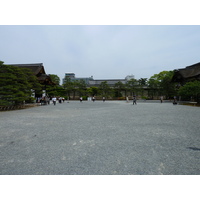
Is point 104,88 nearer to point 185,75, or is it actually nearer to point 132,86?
point 132,86

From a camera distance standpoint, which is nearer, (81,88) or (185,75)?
(185,75)

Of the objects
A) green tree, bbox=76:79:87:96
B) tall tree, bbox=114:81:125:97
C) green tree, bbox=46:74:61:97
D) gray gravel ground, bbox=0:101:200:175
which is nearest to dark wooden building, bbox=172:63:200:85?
tall tree, bbox=114:81:125:97

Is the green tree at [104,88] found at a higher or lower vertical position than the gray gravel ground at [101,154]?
higher

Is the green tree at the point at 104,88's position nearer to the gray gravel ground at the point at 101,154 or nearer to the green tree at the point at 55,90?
the green tree at the point at 55,90

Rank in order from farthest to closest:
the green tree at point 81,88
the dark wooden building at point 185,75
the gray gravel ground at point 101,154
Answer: the green tree at point 81,88 → the dark wooden building at point 185,75 → the gray gravel ground at point 101,154

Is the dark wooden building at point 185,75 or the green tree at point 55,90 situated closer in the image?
the dark wooden building at point 185,75

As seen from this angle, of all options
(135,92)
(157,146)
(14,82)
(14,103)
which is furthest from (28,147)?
(135,92)

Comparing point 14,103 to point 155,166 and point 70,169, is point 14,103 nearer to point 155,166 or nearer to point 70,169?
point 70,169

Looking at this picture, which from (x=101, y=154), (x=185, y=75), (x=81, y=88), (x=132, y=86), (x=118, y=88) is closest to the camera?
(x=101, y=154)

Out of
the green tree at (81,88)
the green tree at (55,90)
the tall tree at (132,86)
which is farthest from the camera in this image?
the green tree at (81,88)

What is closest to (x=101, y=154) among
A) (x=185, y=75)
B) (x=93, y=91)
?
(x=185, y=75)

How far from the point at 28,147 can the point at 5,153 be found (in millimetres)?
501

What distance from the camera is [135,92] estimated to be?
3247 centimetres

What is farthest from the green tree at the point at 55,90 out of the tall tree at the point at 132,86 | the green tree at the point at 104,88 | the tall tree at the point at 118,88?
the tall tree at the point at 132,86
